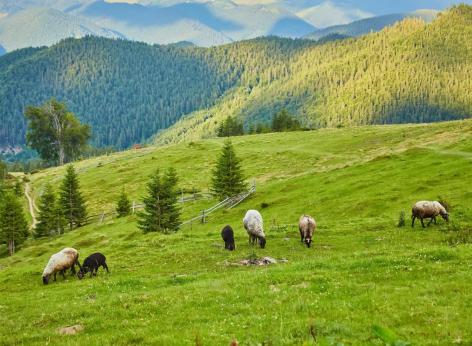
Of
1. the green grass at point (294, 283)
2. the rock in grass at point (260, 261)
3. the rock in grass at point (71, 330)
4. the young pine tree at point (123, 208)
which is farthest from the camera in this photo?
the young pine tree at point (123, 208)

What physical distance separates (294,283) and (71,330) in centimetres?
932

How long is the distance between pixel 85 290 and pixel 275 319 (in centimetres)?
1328

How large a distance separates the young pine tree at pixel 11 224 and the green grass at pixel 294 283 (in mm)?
14406

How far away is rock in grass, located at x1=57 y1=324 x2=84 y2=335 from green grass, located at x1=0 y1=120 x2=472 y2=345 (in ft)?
0.93

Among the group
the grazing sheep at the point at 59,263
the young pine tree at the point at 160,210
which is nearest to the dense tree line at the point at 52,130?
the young pine tree at the point at 160,210

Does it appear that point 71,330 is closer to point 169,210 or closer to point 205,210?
point 169,210

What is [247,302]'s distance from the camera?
18219mm

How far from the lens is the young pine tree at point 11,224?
77.8 meters

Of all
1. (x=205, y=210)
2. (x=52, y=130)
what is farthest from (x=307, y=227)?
(x=52, y=130)

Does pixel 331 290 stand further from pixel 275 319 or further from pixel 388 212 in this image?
pixel 388 212

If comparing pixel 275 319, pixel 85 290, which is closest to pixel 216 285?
pixel 275 319

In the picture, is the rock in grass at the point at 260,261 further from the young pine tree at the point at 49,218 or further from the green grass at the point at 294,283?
the young pine tree at the point at 49,218

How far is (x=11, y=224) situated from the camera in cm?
7831

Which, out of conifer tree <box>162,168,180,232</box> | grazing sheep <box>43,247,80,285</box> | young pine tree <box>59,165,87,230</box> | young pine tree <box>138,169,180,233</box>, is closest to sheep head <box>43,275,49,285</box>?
grazing sheep <box>43,247,80,285</box>
